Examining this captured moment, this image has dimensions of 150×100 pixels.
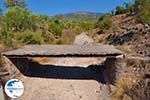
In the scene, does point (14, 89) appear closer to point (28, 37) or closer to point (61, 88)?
point (61, 88)

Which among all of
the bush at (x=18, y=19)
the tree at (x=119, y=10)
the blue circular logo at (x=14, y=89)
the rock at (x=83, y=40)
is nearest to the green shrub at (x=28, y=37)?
the bush at (x=18, y=19)

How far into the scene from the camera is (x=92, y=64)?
27422 mm

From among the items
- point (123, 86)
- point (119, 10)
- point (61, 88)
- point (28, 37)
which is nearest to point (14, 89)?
point (123, 86)

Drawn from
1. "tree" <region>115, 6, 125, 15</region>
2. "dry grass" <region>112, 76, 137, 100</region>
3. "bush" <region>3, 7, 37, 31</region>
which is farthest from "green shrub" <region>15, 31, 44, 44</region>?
"tree" <region>115, 6, 125, 15</region>

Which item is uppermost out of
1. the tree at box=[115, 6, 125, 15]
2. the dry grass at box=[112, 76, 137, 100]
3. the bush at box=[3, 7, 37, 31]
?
the tree at box=[115, 6, 125, 15]

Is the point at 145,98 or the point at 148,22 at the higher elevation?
the point at 148,22

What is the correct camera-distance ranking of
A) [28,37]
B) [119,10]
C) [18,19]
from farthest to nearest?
[119,10]
[18,19]
[28,37]

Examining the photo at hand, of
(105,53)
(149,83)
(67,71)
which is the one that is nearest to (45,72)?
(67,71)

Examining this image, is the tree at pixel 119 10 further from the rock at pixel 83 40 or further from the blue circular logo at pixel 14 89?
the blue circular logo at pixel 14 89

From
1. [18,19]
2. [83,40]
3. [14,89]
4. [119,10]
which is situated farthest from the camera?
[119,10]

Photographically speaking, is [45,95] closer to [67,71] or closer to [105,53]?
[105,53]

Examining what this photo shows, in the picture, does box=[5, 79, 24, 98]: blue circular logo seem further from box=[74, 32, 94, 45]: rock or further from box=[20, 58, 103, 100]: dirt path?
box=[74, 32, 94, 45]: rock

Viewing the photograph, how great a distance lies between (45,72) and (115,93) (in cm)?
806

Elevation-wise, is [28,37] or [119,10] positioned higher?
[119,10]
